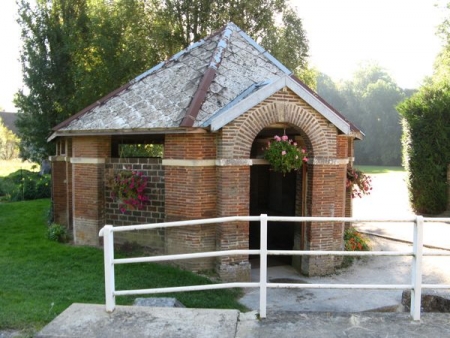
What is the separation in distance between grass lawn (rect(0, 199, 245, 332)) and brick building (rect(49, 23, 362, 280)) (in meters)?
0.72

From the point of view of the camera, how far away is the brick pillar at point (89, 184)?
1032cm

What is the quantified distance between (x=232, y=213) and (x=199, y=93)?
2.60 meters

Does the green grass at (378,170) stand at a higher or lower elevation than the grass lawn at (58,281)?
higher

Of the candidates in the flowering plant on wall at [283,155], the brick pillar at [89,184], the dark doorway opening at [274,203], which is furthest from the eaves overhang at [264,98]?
the brick pillar at [89,184]

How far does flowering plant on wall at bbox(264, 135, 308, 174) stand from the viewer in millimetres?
8672

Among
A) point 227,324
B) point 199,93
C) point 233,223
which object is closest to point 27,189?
point 199,93

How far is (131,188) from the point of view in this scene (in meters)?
9.36

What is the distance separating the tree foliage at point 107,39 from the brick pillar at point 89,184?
7.53 m

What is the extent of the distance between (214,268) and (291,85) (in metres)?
4.07

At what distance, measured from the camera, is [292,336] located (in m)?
3.92

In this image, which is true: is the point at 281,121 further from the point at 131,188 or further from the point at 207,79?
the point at 131,188

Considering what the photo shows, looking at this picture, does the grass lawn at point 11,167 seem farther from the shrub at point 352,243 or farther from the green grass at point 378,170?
the green grass at point 378,170

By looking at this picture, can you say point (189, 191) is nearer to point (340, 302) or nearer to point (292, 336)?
point (340, 302)

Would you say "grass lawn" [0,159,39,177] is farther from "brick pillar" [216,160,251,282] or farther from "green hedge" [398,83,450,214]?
"brick pillar" [216,160,251,282]
